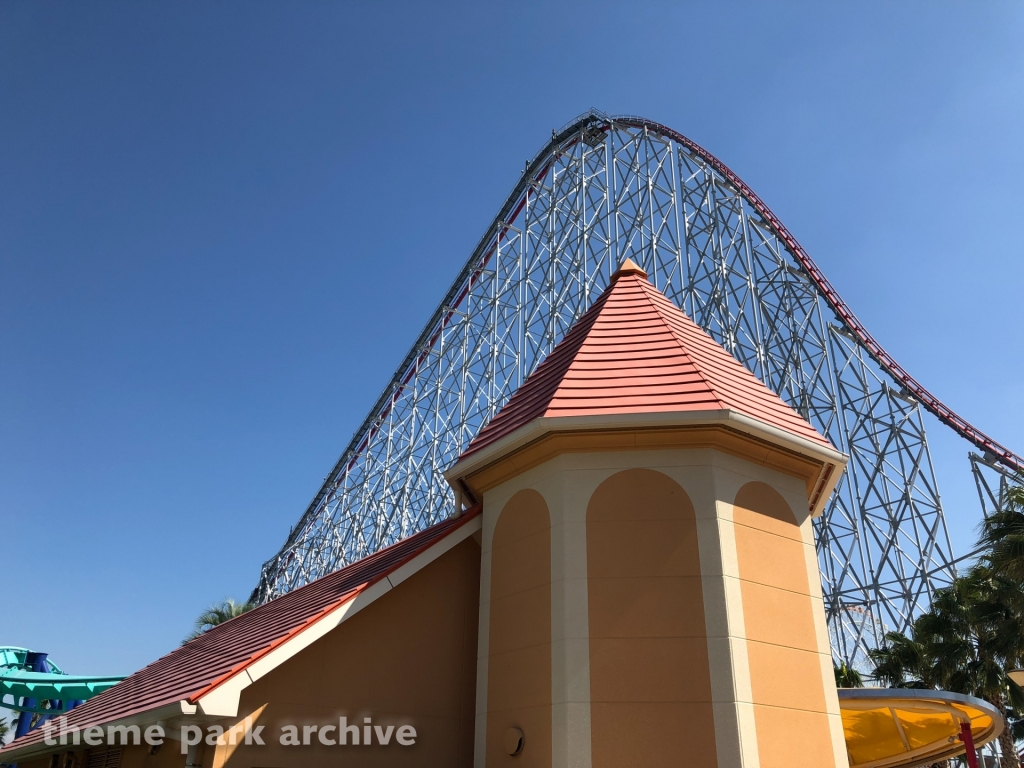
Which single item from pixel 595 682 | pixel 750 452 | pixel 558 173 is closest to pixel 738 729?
pixel 595 682

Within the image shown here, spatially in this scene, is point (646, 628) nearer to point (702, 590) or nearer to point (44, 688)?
point (702, 590)

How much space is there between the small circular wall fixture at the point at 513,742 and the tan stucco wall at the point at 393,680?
628 millimetres

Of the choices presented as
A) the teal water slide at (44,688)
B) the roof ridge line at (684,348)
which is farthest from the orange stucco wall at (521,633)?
the teal water slide at (44,688)

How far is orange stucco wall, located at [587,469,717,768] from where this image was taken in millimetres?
3691

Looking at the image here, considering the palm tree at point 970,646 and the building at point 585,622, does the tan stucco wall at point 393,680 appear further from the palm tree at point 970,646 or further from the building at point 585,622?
the palm tree at point 970,646

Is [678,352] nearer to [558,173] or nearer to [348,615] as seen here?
[348,615]

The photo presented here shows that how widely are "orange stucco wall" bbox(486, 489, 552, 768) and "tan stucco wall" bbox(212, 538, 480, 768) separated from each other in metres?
0.36

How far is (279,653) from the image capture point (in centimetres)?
404

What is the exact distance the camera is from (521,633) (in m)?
4.30

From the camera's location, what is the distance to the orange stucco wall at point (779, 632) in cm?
379

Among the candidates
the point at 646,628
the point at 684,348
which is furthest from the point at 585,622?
the point at 684,348

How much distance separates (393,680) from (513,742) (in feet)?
2.93

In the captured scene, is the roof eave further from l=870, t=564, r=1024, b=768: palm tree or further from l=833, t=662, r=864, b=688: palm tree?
l=833, t=662, r=864, b=688: palm tree

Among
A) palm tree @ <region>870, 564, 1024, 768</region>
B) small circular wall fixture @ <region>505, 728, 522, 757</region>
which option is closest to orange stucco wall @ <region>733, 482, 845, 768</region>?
small circular wall fixture @ <region>505, 728, 522, 757</region>
